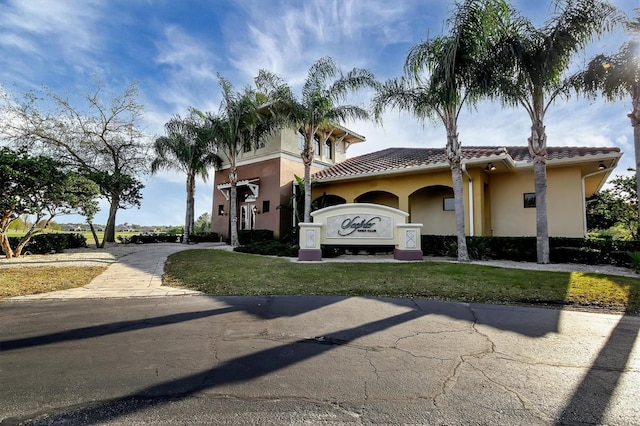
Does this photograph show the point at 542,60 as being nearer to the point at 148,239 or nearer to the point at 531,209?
the point at 531,209

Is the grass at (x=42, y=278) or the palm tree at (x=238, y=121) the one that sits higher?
Result: the palm tree at (x=238, y=121)

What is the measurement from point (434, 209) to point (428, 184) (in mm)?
2015

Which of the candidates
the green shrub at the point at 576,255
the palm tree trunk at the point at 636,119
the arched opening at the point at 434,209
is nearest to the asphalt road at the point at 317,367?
the green shrub at the point at 576,255

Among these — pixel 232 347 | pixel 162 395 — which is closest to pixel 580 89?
pixel 232 347

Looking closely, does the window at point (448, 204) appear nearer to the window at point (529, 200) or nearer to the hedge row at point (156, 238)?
the window at point (529, 200)

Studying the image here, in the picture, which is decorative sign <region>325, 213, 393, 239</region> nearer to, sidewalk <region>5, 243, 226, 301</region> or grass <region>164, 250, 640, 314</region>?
grass <region>164, 250, 640, 314</region>

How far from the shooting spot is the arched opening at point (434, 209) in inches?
621

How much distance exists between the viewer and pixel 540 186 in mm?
10984

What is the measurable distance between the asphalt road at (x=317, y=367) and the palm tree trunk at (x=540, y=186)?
6.06m

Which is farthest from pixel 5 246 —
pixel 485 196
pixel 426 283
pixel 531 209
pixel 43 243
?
pixel 531 209

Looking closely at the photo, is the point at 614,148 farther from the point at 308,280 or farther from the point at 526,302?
the point at 308,280

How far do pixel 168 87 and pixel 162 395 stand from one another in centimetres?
1402

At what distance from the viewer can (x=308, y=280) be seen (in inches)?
319

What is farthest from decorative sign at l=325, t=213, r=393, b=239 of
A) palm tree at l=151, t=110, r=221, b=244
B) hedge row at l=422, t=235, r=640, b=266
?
palm tree at l=151, t=110, r=221, b=244
